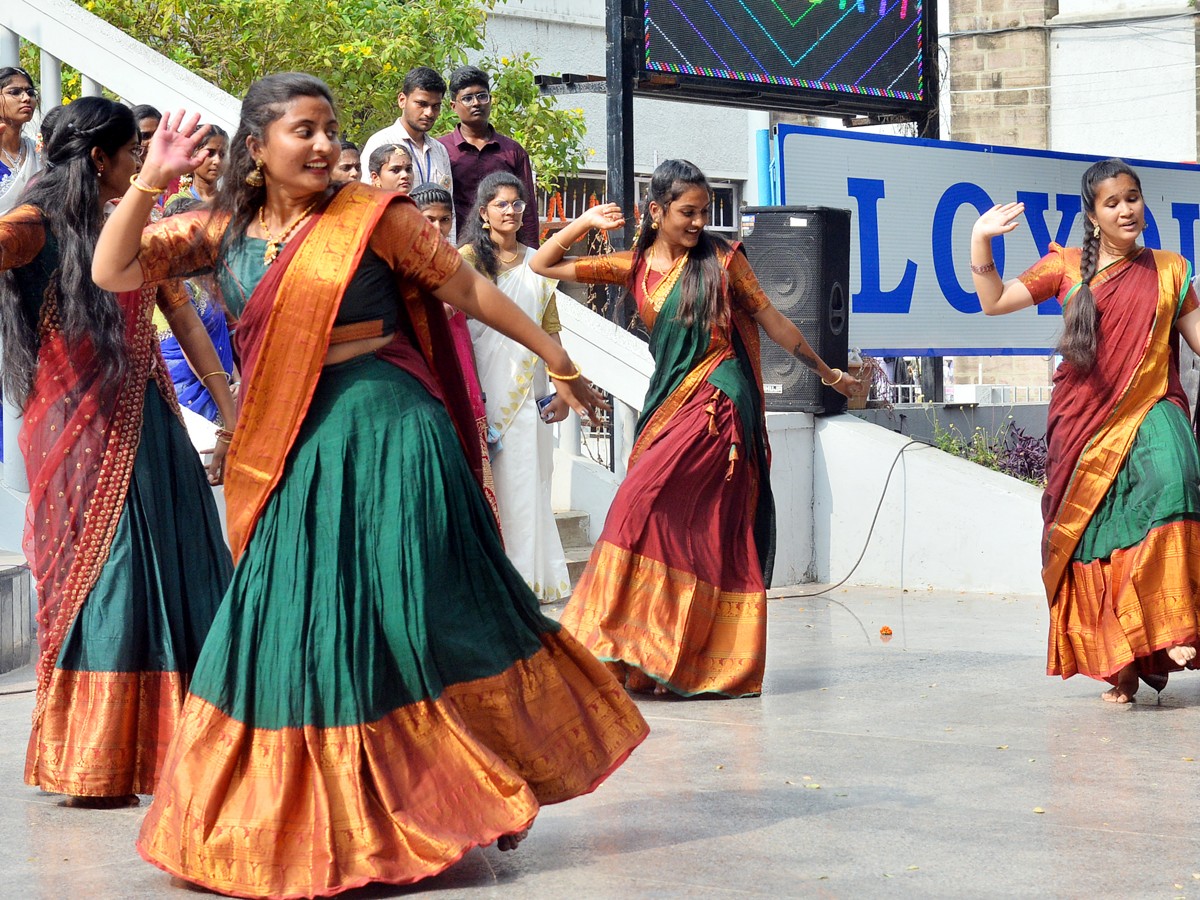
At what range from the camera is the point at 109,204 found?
5.01 metres

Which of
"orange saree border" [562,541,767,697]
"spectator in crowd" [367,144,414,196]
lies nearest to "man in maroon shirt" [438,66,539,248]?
"spectator in crowd" [367,144,414,196]

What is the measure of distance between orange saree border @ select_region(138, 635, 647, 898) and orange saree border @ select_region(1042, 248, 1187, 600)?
3.11 meters

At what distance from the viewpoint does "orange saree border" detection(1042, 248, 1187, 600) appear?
643 cm

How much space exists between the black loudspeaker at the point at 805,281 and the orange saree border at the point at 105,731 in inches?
241

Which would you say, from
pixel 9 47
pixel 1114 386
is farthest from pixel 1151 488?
pixel 9 47

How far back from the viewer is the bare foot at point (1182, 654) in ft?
20.4

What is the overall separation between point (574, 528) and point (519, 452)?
1523 mm

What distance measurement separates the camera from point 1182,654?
6.22m

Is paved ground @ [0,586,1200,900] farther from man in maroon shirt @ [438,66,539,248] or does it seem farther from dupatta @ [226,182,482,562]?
man in maroon shirt @ [438,66,539,248]

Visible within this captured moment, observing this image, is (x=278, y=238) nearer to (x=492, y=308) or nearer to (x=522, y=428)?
(x=492, y=308)

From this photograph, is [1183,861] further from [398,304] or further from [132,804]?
[132,804]

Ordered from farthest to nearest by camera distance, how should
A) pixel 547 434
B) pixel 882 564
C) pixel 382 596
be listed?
1. pixel 882 564
2. pixel 547 434
3. pixel 382 596

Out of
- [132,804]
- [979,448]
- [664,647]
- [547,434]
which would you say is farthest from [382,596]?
[979,448]

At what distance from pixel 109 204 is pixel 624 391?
15.9ft
